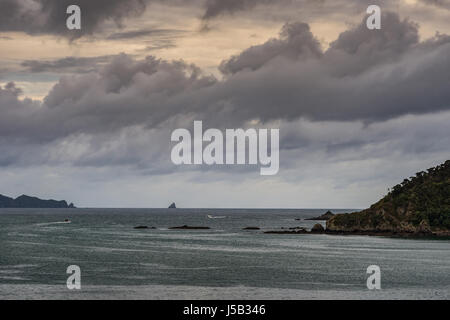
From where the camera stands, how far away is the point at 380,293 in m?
73.4

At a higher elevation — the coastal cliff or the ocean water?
the coastal cliff

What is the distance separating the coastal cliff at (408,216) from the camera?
Result: 588ft

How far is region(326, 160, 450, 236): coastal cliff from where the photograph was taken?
179250 millimetres

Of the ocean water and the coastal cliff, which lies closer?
the ocean water

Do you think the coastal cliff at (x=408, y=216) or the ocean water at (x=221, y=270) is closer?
the ocean water at (x=221, y=270)

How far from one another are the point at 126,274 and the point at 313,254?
1902 inches

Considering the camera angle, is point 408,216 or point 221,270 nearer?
point 221,270

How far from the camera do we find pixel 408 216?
185 meters

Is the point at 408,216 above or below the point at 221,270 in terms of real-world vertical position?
above

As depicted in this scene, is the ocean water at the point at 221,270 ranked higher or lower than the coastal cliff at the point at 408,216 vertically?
lower
